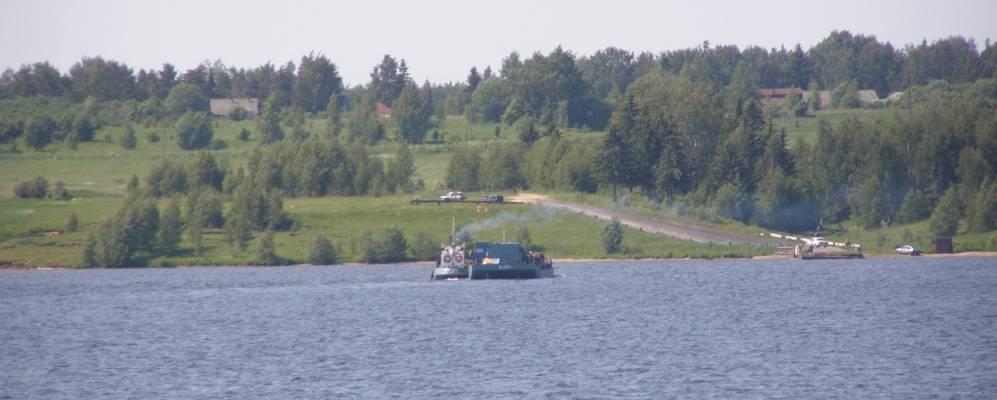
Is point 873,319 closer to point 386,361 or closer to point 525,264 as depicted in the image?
point 386,361

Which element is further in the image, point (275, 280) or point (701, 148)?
point (701, 148)

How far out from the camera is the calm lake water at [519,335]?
60188 mm

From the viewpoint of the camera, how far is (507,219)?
143500 millimetres

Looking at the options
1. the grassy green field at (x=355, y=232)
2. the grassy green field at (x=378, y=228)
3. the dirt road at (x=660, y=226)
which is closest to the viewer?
the grassy green field at (x=355, y=232)

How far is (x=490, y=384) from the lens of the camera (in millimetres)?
60250

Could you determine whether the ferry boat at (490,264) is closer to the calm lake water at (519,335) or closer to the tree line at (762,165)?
the calm lake water at (519,335)

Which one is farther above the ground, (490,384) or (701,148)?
(701,148)

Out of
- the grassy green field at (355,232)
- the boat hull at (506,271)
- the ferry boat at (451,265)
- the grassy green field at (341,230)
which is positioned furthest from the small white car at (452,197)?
the boat hull at (506,271)

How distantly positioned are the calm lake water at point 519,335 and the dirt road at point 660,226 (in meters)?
14.7

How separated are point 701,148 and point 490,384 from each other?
365 ft

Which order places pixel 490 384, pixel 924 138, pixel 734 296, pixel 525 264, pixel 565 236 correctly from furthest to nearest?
pixel 924 138 < pixel 565 236 < pixel 525 264 < pixel 734 296 < pixel 490 384

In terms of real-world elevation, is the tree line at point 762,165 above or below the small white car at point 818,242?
above

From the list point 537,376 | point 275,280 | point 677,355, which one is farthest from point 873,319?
point 275,280

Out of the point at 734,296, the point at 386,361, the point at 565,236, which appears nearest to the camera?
the point at 386,361
